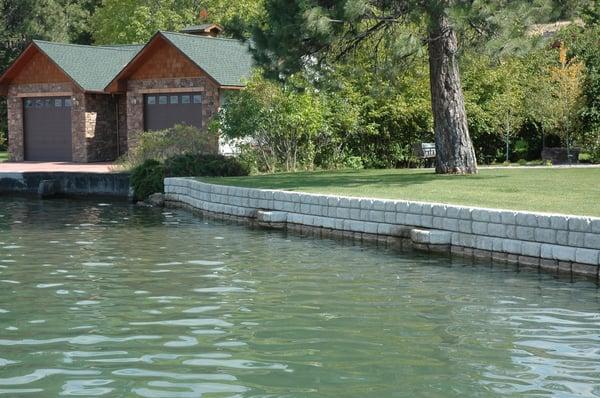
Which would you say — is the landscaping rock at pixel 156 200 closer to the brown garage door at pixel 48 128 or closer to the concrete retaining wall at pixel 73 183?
the concrete retaining wall at pixel 73 183

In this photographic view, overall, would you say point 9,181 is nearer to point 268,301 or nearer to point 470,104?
point 470,104

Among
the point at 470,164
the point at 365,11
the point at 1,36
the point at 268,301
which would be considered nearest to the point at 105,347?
the point at 268,301

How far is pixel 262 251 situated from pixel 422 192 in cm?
418

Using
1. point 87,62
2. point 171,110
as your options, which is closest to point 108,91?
point 171,110

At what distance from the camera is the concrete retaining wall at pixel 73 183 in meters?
26.2

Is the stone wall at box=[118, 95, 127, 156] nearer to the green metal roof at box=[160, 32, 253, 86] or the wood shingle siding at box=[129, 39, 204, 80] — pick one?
the wood shingle siding at box=[129, 39, 204, 80]

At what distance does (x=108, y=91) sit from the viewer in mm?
36250

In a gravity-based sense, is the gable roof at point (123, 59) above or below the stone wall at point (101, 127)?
above

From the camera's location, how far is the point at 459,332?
9109mm

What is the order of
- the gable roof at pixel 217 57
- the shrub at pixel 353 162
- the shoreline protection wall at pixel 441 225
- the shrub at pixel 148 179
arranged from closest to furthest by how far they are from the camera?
the shoreline protection wall at pixel 441 225 → the shrub at pixel 148 179 → the shrub at pixel 353 162 → the gable roof at pixel 217 57

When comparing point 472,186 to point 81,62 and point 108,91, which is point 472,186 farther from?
point 81,62

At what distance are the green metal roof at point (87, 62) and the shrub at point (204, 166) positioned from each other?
40.6 ft

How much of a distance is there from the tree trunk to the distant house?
37.9ft

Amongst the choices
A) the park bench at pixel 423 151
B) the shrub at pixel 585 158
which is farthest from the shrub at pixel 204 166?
the shrub at pixel 585 158
